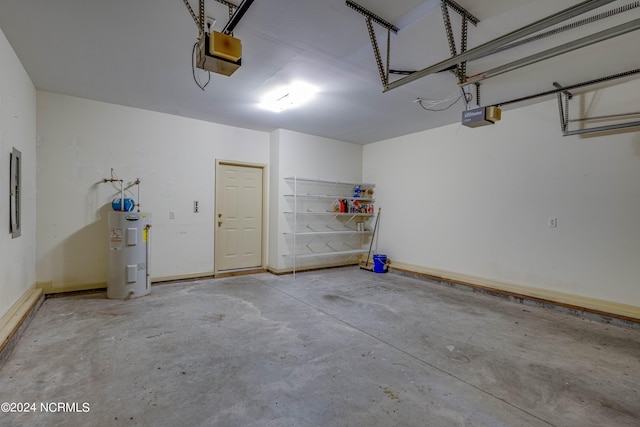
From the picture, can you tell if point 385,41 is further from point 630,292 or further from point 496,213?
point 630,292

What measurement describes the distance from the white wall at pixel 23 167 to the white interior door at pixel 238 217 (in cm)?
239

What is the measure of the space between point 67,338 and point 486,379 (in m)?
3.70

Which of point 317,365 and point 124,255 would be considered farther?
point 124,255

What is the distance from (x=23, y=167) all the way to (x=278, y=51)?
3.21 m

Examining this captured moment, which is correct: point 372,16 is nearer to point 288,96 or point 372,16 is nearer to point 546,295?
point 288,96

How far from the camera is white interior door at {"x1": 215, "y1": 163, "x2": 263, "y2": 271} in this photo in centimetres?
543

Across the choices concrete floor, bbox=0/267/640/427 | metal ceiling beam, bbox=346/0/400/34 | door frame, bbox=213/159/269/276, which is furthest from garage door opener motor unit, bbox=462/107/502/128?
door frame, bbox=213/159/269/276

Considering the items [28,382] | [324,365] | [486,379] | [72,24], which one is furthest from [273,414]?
[72,24]

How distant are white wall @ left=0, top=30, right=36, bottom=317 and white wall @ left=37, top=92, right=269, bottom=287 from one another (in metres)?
0.19

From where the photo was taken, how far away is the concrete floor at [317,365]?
1871mm

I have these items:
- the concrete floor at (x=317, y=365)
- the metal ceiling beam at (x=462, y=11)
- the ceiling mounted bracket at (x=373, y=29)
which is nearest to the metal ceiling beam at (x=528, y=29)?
the metal ceiling beam at (x=462, y=11)

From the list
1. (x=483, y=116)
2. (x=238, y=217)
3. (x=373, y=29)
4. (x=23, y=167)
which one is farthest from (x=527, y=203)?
(x=23, y=167)

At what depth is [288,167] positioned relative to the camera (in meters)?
5.77

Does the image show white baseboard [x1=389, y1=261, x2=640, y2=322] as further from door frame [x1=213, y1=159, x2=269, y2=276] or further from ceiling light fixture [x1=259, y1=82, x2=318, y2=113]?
ceiling light fixture [x1=259, y1=82, x2=318, y2=113]
